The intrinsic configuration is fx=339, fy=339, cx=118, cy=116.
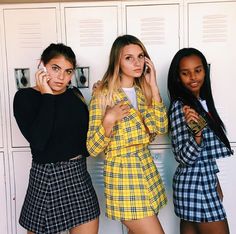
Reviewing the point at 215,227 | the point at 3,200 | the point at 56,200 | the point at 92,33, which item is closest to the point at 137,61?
the point at 92,33

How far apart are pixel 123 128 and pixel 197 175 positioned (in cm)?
54

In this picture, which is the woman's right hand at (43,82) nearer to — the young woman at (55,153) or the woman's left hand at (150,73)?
the young woman at (55,153)

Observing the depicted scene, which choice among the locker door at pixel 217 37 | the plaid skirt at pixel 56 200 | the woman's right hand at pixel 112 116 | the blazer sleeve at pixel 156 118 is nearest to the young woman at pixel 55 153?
the plaid skirt at pixel 56 200

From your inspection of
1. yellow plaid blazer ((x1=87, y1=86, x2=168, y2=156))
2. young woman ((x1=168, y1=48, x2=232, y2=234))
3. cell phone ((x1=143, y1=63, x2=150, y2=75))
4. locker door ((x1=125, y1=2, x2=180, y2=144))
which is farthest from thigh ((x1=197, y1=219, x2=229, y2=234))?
locker door ((x1=125, y1=2, x2=180, y2=144))

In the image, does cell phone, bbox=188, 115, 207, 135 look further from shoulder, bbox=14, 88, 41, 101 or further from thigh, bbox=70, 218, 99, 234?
shoulder, bbox=14, 88, 41, 101

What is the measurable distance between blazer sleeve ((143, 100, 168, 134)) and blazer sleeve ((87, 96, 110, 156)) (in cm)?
30

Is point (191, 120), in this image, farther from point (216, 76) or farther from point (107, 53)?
point (107, 53)

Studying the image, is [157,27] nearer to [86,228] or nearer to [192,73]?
[192,73]

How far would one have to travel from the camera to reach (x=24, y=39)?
2689 mm

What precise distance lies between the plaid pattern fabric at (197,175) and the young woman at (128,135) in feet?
0.44

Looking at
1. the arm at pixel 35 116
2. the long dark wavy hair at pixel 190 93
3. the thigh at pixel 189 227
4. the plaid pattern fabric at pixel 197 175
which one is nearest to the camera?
the arm at pixel 35 116

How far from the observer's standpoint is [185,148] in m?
2.07

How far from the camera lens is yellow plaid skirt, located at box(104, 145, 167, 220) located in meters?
2.04

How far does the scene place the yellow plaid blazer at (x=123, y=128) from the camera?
81.1 inches
